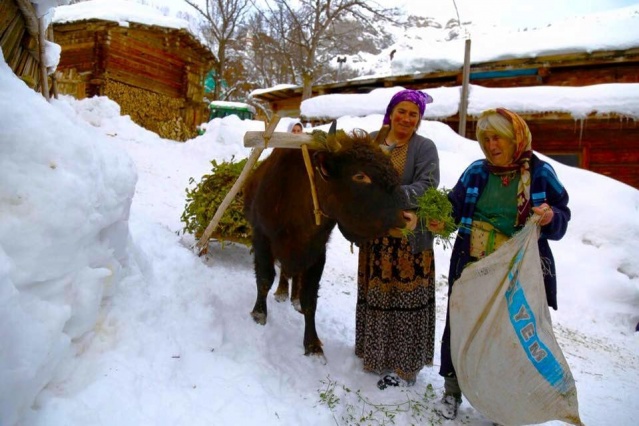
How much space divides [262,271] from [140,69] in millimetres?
17351

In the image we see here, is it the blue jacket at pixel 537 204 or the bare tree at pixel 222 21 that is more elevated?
the bare tree at pixel 222 21

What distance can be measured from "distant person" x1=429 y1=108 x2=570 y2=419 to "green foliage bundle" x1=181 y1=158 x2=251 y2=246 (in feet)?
9.04

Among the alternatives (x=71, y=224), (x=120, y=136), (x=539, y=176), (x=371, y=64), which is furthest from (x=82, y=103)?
(x=371, y=64)

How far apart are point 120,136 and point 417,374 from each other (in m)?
11.7

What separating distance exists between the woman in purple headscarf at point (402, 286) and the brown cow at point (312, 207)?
302mm

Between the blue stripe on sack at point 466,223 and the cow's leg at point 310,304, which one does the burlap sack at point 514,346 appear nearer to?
the blue stripe on sack at point 466,223

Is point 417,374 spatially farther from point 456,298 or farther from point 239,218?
point 239,218

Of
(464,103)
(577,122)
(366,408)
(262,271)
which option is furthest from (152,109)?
(366,408)

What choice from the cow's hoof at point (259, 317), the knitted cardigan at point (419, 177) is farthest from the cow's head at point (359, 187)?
the cow's hoof at point (259, 317)

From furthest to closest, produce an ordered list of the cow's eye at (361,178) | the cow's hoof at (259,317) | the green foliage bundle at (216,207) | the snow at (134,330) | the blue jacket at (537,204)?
the green foliage bundle at (216,207), the cow's hoof at (259,317), the cow's eye at (361,178), the blue jacket at (537,204), the snow at (134,330)

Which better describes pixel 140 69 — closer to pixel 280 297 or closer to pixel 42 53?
pixel 42 53

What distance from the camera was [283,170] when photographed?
12.0 ft

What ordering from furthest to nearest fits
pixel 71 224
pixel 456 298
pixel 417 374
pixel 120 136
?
1. pixel 120 136
2. pixel 417 374
3. pixel 456 298
4. pixel 71 224

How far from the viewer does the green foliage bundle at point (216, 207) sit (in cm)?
507
